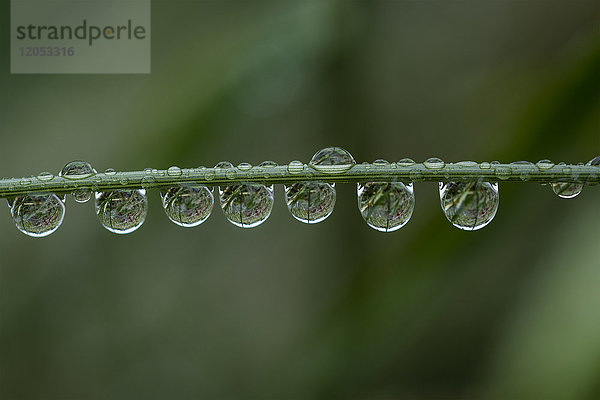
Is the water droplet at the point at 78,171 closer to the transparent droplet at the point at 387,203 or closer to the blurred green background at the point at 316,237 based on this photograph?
the transparent droplet at the point at 387,203

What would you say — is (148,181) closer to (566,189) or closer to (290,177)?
(290,177)

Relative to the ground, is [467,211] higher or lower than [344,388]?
higher

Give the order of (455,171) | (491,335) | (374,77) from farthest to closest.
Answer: (374,77)
(491,335)
(455,171)

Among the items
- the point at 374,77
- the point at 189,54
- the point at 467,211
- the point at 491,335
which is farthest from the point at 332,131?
the point at 467,211

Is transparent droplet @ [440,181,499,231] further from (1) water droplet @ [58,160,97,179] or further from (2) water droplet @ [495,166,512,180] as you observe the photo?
(1) water droplet @ [58,160,97,179]

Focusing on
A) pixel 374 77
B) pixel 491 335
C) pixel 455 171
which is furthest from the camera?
pixel 374 77

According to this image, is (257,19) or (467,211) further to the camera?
(257,19)

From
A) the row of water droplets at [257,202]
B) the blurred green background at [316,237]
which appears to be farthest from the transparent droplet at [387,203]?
the blurred green background at [316,237]

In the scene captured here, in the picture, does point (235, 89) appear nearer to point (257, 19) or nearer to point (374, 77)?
point (257, 19)
